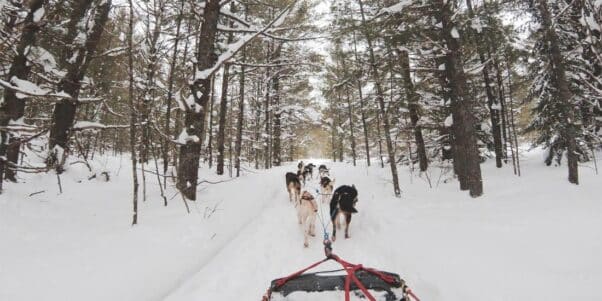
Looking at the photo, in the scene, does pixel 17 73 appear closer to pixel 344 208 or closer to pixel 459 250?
pixel 344 208

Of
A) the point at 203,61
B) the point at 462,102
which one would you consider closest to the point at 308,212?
the point at 203,61

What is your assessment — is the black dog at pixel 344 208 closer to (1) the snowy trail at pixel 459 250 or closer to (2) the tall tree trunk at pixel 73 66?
(1) the snowy trail at pixel 459 250

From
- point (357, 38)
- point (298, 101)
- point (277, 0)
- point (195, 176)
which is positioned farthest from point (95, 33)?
point (298, 101)

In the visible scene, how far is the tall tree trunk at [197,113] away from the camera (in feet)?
26.0

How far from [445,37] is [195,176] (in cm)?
891

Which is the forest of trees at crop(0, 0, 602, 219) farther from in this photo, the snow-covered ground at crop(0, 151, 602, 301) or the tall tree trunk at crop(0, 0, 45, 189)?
the snow-covered ground at crop(0, 151, 602, 301)

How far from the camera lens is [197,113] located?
804 centimetres

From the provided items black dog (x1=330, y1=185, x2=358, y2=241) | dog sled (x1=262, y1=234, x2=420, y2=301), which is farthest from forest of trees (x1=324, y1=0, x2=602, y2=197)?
dog sled (x1=262, y1=234, x2=420, y2=301)

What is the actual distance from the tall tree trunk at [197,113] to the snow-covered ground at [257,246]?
690 millimetres

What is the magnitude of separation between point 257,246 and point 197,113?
4.31 metres

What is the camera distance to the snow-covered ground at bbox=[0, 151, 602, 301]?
3.68 m

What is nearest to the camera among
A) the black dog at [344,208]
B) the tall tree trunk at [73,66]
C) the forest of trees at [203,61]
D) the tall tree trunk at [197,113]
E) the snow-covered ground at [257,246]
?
the snow-covered ground at [257,246]

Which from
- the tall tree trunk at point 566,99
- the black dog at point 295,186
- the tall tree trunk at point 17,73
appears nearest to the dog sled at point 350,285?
the tall tree trunk at point 17,73

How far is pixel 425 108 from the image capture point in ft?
50.5
